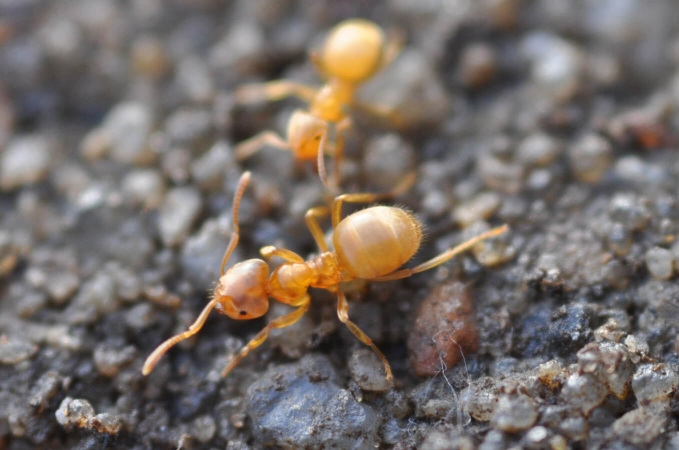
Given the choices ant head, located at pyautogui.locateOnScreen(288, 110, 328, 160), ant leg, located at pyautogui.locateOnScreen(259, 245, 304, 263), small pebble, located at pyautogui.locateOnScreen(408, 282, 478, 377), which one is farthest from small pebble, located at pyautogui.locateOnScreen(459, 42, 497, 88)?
ant leg, located at pyautogui.locateOnScreen(259, 245, 304, 263)

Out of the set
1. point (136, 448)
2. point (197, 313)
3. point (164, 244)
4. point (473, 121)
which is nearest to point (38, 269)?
point (164, 244)

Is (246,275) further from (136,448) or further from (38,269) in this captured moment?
(38,269)

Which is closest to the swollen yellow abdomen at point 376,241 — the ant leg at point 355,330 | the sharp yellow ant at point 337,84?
the ant leg at point 355,330

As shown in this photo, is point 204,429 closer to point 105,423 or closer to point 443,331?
point 105,423

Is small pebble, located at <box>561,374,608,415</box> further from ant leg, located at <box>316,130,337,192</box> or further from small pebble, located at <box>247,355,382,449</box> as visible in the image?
ant leg, located at <box>316,130,337,192</box>

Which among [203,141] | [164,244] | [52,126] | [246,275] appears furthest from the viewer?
[52,126]
